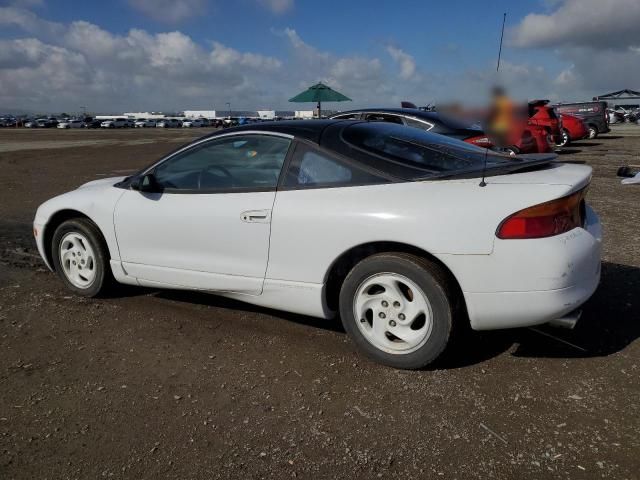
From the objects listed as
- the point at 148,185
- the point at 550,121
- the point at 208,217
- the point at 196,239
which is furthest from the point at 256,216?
the point at 550,121

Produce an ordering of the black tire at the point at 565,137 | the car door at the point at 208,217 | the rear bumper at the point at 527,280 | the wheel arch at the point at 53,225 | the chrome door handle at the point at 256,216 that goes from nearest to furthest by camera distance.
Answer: the rear bumper at the point at 527,280
the chrome door handle at the point at 256,216
the car door at the point at 208,217
the wheel arch at the point at 53,225
the black tire at the point at 565,137

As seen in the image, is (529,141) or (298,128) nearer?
(298,128)

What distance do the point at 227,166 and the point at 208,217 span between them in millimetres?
440

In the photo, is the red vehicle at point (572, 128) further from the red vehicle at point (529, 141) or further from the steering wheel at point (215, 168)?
the steering wheel at point (215, 168)

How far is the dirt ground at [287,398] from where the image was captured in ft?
7.63

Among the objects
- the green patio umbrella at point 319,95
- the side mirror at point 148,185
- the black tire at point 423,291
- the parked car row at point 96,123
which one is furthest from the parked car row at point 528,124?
the parked car row at point 96,123

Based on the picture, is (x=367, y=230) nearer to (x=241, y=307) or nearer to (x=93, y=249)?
(x=241, y=307)

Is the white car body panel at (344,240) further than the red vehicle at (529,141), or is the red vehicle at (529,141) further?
the red vehicle at (529,141)

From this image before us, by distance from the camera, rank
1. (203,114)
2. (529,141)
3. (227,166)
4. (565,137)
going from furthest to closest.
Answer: (203,114)
(565,137)
(529,141)
(227,166)

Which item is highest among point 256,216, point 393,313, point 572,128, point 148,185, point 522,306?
point 572,128

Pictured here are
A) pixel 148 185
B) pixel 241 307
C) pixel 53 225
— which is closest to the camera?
pixel 148 185

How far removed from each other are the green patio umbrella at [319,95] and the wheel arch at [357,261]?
1705 centimetres

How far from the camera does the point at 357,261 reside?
127 inches

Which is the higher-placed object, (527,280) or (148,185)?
(148,185)
